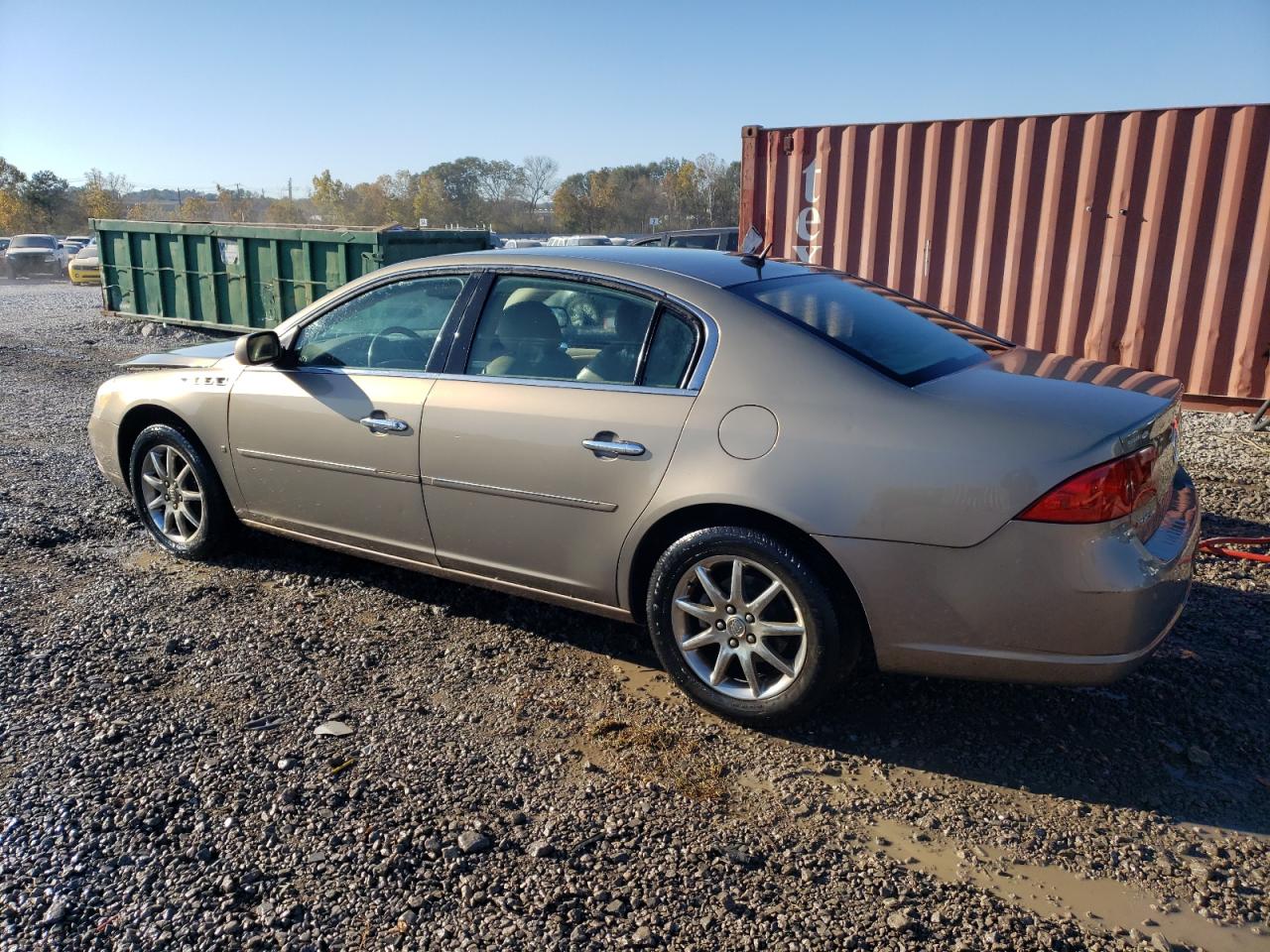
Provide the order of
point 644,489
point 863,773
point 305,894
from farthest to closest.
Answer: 1. point 644,489
2. point 863,773
3. point 305,894

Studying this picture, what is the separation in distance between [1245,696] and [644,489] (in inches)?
91.1

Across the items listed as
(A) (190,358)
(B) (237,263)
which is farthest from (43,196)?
(A) (190,358)

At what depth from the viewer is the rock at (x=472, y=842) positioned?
8.87 ft

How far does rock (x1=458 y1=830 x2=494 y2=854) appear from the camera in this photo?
270 centimetres

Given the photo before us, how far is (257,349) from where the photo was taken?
4.37 meters

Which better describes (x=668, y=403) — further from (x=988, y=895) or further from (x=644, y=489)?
(x=988, y=895)

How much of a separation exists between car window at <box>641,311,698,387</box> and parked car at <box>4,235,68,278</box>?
4188cm

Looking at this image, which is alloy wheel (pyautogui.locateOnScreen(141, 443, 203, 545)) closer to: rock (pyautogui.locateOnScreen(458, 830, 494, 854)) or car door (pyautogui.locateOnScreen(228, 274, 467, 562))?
car door (pyautogui.locateOnScreen(228, 274, 467, 562))

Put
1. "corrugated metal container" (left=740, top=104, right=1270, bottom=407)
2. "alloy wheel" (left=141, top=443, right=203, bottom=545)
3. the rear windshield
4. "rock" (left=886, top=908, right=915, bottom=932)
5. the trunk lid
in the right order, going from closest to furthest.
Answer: "rock" (left=886, top=908, right=915, bottom=932)
the trunk lid
the rear windshield
"alloy wheel" (left=141, top=443, right=203, bottom=545)
"corrugated metal container" (left=740, top=104, right=1270, bottom=407)

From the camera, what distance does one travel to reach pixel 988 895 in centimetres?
254

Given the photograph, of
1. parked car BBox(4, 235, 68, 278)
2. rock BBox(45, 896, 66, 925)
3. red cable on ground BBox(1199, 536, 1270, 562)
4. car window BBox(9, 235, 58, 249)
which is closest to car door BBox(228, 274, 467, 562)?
rock BBox(45, 896, 66, 925)

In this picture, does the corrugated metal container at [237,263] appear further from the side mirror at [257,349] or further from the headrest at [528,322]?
the headrest at [528,322]

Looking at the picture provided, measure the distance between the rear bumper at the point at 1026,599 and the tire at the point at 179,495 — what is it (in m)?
3.21

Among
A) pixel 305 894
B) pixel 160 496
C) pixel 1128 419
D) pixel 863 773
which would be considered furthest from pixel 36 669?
pixel 1128 419
